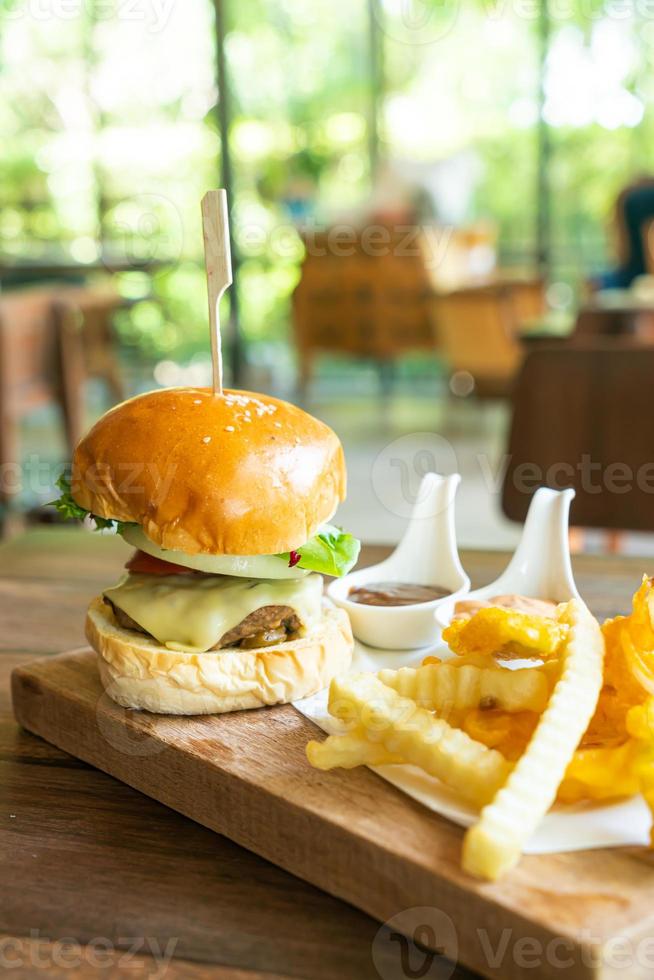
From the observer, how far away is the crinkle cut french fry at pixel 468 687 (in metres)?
0.92

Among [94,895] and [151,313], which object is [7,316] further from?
[94,895]

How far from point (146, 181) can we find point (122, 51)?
0.99 m

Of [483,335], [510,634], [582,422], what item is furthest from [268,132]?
[510,634]

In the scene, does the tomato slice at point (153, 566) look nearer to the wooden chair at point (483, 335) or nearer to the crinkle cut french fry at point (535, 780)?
the crinkle cut french fry at point (535, 780)

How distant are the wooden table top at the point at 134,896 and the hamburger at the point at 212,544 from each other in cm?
13

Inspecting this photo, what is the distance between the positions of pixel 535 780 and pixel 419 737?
0.42 ft

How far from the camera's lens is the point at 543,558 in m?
1.46

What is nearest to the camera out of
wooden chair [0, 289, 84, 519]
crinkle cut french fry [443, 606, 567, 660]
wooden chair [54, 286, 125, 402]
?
crinkle cut french fry [443, 606, 567, 660]

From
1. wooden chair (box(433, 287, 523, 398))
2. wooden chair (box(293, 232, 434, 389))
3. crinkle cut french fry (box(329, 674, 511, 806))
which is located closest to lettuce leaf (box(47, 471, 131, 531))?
crinkle cut french fry (box(329, 674, 511, 806))

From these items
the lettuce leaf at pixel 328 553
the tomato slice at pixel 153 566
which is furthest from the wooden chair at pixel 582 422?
the tomato slice at pixel 153 566

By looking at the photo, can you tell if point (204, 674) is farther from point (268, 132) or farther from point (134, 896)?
point (268, 132)

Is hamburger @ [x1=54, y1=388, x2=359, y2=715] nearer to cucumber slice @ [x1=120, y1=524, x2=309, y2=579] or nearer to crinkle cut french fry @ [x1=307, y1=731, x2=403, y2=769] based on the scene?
cucumber slice @ [x1=120, y1=524, x2=309, y2=579]

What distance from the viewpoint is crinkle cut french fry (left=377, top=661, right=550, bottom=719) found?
924 mm

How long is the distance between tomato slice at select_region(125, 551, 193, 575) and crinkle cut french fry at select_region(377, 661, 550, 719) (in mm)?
328
